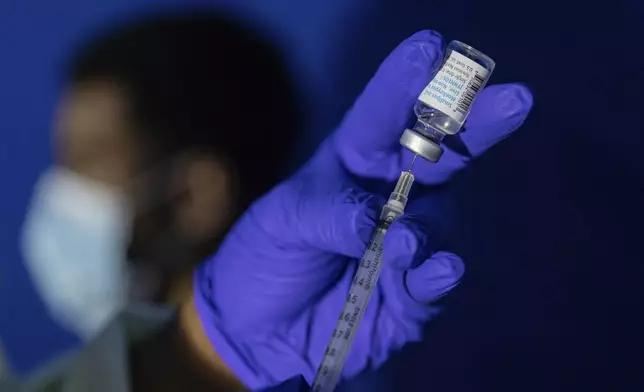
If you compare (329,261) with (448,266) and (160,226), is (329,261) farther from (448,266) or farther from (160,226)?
(160,226)

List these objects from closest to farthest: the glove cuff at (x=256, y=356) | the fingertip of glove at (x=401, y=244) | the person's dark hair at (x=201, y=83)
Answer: the fingertip of glove at (x=401, y=244), the glove cuff at (x=256, y=356), the person's dark hair at (x=201, y=83)

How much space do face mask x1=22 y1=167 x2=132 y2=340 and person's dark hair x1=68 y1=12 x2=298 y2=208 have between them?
0.14 m

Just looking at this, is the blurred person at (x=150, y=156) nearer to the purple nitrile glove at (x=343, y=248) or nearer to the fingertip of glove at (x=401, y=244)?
the purple nitrile glove at (x=343, y=248)

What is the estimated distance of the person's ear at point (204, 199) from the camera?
1018 mm

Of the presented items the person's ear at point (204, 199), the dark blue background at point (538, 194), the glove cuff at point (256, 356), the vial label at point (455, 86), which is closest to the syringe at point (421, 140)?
the vial label at point (455, 86)

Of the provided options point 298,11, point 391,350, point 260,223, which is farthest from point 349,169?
point 298,11

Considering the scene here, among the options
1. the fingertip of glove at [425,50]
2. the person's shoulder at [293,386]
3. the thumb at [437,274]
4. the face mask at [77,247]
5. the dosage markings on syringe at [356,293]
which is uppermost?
the fingertip of glove at [425,50]

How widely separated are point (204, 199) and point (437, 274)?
0.51 meters

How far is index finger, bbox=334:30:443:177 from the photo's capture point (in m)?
0.66

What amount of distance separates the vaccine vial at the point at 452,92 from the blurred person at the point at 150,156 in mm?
396

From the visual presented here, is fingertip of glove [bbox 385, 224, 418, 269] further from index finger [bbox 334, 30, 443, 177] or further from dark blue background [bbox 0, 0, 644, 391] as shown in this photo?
dark blue background [bbox 0, 0, 644, 391]

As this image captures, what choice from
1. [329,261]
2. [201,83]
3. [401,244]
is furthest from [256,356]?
[201,83]

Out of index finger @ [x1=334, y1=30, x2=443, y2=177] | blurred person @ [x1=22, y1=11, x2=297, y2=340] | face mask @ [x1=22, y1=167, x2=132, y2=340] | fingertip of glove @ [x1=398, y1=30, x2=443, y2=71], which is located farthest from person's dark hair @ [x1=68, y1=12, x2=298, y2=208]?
fingertip of glove @ [x1=398, y1=30, x2=443, y2=71]

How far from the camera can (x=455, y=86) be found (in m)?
0.62
